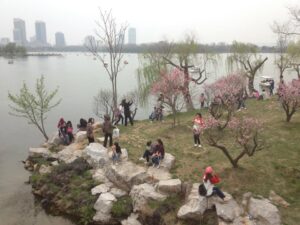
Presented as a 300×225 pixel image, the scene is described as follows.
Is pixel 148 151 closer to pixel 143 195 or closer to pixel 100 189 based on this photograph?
pixel 143 195

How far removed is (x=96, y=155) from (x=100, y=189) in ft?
7.23

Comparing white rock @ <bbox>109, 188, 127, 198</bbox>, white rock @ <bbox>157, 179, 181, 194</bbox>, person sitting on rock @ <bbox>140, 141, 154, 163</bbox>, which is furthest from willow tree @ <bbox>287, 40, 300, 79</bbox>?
white rock @ <bbox>109, 188, 127, 198</bbox>

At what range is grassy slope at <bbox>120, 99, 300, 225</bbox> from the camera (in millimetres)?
12531

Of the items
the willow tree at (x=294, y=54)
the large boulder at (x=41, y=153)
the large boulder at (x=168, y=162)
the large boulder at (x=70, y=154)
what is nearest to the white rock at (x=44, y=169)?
the large boulder at (x=70, y=154)

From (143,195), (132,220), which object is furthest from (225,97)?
(132,220)

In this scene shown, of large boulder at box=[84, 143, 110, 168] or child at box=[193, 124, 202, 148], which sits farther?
child at box=[193, 124, 202, 148]

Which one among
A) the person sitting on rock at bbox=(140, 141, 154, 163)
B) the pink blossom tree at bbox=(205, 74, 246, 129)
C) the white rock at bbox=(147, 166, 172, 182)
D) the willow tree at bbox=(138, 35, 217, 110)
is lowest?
the white rock at bbox=(147, 166, 172, 182)

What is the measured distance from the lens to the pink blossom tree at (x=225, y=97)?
18797 mm

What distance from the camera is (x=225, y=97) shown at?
2119 centimetres

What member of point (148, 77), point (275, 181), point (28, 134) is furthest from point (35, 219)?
point (148, 77)

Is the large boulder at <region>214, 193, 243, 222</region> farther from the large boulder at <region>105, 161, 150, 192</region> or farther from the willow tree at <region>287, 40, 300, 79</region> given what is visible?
the willow tree at <region>287, 40, 300, 79</region>

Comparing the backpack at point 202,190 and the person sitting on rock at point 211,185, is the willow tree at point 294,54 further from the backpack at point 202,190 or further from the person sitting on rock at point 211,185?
→ the backpack at point 202,190

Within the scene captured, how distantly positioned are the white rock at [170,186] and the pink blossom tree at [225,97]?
599 cm

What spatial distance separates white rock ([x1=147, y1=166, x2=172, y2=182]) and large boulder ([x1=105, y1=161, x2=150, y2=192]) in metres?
0.22
